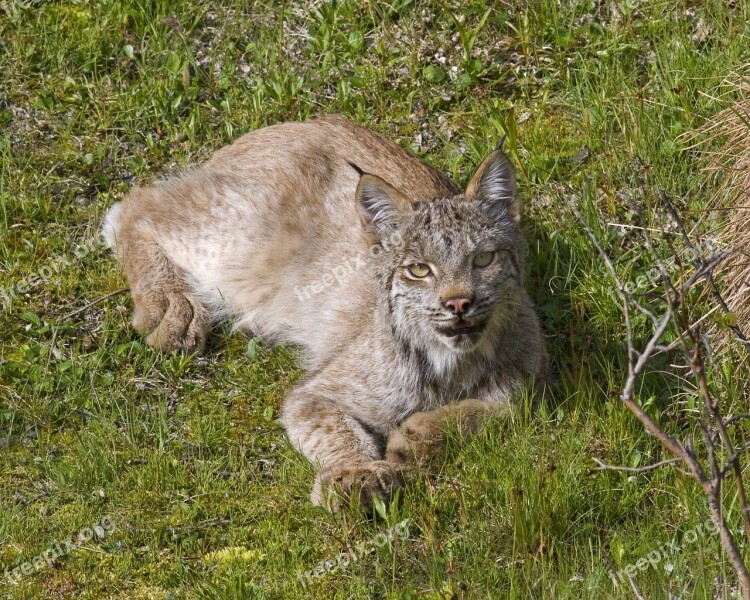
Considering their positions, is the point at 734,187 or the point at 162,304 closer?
the point at 734,187

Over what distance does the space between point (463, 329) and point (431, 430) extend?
487 mm

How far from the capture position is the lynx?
5113mm

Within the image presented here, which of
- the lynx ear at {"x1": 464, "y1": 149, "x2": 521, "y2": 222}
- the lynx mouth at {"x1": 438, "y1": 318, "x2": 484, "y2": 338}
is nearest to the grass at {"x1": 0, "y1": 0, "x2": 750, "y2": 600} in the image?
the lynx mouth at {"x1": 438, "y1": 318, "x2": 484, "y2": 338}

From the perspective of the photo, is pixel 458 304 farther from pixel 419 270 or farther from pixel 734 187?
pixel 734 187

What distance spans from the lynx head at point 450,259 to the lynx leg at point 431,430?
0.25m

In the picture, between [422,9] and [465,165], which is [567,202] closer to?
[465,165]

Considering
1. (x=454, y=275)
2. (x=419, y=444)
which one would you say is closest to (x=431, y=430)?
(x=419, y=444)

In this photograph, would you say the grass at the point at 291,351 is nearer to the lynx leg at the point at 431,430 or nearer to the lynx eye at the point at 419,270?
the lynx leg at the point at 431,430

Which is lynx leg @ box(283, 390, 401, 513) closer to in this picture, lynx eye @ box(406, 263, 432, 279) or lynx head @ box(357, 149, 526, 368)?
lynx head @ box(357, 149, 526, 368)

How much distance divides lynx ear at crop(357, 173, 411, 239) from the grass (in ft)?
3.61

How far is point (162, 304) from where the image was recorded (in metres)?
6.27

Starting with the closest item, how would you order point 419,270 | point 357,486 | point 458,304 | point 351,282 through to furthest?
point 357,486
point 458,304
point 419,270
point 351,282

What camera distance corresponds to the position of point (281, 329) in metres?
6.32

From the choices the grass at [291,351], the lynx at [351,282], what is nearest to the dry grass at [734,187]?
the grass at [291,351]
